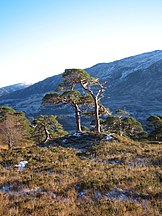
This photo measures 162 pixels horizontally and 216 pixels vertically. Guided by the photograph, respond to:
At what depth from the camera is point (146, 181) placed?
40.3 ft

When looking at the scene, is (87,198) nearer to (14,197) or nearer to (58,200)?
(58,200)

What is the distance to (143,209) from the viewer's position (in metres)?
8.68

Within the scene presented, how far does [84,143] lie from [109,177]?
1599 centimetres

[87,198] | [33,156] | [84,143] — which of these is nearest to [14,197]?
[87,198]

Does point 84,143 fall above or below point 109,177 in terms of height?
below

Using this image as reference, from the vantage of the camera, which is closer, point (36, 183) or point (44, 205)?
point (44, 205)

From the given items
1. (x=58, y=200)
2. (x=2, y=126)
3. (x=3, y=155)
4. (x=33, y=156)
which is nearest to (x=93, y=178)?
(x=58, y=200)

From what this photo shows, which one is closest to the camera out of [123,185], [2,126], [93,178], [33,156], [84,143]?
[123,185]

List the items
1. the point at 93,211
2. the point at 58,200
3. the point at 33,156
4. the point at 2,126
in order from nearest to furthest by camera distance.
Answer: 1. the point at 93,211
2. the point at 58,200
3. the point at 33,156
4. the point at 2,126

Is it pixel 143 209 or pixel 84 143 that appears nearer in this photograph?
pixel 143 209

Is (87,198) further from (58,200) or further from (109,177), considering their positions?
(109,177)

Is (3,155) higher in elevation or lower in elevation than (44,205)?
lower

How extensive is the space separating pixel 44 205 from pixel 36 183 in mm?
3407

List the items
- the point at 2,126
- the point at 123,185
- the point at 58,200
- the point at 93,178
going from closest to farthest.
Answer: the point at 58,200
the point at 123,185
the point at 93,178
the point at 2,126
